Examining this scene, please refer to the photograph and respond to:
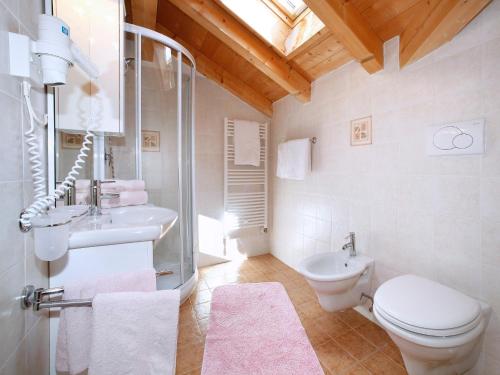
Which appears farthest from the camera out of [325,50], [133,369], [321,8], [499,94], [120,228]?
[325,50]

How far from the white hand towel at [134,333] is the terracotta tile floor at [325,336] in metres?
0.82

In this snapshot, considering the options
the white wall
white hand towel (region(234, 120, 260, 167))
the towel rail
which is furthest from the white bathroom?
white hand towel (region(234, 120, 260, 167))

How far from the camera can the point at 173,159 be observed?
6.63ft

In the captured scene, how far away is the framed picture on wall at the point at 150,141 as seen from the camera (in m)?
1.85

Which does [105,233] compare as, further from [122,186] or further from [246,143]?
[246,143]

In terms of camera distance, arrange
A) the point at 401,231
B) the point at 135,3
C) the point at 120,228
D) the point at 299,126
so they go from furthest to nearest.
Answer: the point at 299,126 < the point at 135,3 < the point at 401,231 < the point at 120,228

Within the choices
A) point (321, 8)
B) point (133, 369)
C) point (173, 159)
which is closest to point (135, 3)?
point (173, 159)

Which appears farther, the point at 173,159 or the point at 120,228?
the point at 173,159

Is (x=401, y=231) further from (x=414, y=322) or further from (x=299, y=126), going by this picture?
(x=299, y=126)

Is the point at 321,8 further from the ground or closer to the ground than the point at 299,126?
further from the ground

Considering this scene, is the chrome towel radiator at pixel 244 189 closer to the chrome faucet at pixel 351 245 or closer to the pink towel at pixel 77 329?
the chrome faucet at pixel 351 245

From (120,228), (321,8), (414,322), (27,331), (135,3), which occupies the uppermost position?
(135,3)

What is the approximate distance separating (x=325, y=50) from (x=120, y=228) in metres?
1.96

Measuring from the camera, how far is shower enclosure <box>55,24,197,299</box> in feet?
5.58
